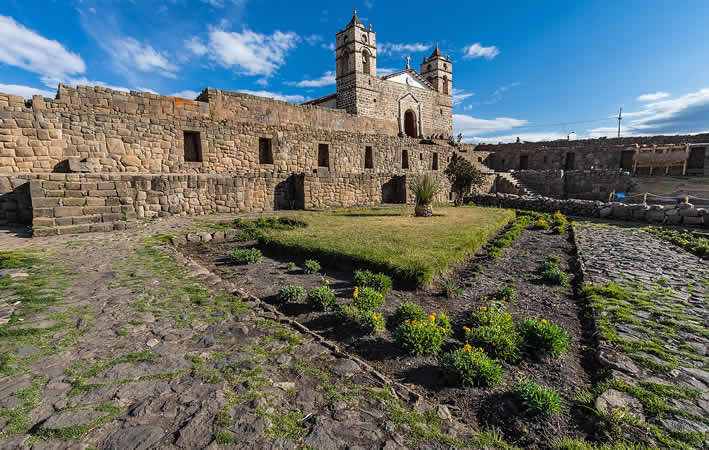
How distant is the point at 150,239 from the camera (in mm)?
Answer: 7859

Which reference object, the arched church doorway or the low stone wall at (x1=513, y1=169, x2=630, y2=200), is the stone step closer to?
the low stone wall at (x1=513, y1=169, x2=630, y2=200)

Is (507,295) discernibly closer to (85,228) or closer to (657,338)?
(657,338)

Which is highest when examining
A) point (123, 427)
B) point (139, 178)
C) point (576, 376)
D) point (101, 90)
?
point (101, 90)

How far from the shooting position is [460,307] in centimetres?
505

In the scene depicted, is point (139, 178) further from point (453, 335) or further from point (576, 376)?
point (576, 376)

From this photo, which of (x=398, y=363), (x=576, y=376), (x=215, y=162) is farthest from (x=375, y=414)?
(x=215, y=162)

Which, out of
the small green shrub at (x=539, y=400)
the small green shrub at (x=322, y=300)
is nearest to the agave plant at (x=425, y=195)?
the small green shrub at (x=322, y=300)

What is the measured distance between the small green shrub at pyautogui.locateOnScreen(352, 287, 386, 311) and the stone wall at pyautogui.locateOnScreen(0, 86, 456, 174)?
1190 centimetres

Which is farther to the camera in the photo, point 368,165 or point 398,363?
point 368,165

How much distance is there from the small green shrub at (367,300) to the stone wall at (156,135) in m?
11.9

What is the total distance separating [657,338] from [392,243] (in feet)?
15.3

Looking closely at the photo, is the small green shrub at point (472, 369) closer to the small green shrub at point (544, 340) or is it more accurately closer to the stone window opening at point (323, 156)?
the small green shrub at point (544, 340)

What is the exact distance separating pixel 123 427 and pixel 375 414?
1.76 meters

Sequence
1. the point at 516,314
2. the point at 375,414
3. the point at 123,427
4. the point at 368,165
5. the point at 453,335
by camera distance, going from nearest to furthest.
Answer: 1. the point at 123,427
2. the point at 375,414
3. the point at 453,335
4. the point at 516,314
5. the point at 368,165
